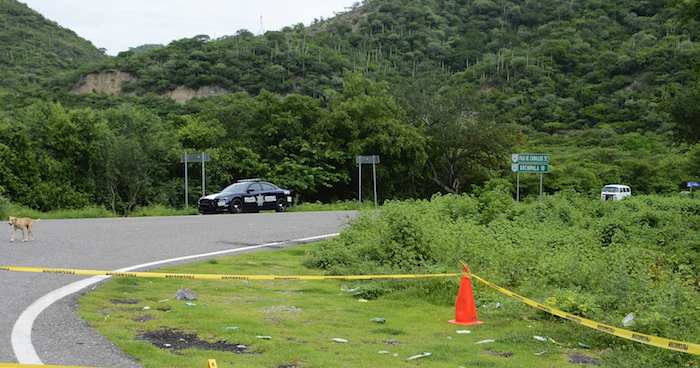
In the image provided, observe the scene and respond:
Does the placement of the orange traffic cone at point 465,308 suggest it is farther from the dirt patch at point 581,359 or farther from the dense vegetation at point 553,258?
the dirt patch at point 581,359

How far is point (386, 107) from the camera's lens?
4728 centimetres

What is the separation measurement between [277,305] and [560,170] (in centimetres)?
5636

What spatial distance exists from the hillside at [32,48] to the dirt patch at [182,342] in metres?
68.2

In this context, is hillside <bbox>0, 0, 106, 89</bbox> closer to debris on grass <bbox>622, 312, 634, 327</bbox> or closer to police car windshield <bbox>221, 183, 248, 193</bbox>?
police car windshield <bbox>221, 183, 248, 193</bbox>

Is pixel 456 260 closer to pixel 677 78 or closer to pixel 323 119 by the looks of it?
pixel 323 119

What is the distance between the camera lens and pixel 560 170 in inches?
2441

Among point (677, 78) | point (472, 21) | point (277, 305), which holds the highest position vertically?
point (472, 21)

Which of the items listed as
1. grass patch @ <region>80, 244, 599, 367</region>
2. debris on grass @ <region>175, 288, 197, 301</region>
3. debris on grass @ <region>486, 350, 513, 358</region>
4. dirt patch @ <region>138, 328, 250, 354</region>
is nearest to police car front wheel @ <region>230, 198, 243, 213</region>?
grass patch @ <region>80, 244, 599, 367</region>

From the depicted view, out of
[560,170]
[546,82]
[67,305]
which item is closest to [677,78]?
[546,82]

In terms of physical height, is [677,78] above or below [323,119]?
above

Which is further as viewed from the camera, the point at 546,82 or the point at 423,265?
the point at 546,82

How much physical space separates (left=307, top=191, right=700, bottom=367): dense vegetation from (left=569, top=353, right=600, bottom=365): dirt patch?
11 centimetres

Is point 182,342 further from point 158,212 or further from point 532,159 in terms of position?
point 158,212

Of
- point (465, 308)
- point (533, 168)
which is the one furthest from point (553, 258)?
point (533, 168)
